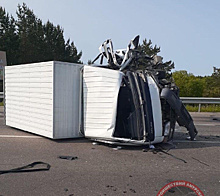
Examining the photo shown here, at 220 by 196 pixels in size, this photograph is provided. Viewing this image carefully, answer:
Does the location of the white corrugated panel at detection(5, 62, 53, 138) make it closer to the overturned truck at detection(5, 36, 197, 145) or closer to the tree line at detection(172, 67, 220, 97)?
the overturned truck at detection(5, 36, 197, 145)

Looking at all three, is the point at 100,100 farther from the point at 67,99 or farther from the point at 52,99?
the point at 52,99

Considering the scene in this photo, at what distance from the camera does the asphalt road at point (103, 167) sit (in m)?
3.59

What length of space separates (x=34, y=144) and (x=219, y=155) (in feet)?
13.8

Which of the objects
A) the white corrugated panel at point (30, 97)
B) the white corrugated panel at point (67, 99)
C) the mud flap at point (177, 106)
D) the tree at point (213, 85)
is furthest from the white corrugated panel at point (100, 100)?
the tree at point (213, 85)

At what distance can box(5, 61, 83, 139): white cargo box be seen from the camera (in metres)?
6.23

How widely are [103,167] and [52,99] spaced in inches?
95.7

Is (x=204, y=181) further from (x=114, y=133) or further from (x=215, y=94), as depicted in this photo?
(x=215, y=94)

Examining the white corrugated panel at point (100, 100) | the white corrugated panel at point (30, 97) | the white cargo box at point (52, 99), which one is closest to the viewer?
the white corrugated panel at point (100, 100)

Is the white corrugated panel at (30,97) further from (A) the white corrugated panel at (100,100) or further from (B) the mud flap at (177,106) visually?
(B) the mud flap at (177,106)

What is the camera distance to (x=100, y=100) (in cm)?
599

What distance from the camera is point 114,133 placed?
19.2ft

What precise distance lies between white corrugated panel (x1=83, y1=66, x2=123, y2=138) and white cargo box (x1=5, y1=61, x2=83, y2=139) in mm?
302

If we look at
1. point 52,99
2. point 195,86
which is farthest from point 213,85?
point 52,99

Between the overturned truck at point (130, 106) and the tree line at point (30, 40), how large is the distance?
97.1 ft
